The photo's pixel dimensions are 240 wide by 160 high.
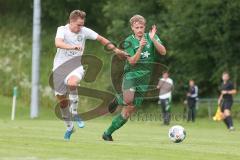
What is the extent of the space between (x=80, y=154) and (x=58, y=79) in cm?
445

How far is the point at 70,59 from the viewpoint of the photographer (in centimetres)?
1573

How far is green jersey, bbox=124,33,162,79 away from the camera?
1519cm

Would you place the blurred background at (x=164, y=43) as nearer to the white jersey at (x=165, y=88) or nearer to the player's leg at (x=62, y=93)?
the white jersey at (x=165, y=88)

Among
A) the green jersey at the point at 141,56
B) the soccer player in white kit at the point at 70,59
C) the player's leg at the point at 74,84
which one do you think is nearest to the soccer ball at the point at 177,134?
the green jersey at the point at 141,56

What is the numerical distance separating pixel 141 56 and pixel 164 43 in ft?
92.3

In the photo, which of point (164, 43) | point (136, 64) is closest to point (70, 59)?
point (136, 64)

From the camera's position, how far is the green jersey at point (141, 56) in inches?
598

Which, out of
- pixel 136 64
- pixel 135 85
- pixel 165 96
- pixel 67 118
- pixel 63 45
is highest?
pixel 165 96

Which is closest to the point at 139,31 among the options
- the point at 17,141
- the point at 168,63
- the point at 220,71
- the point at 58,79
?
the point at 58,79

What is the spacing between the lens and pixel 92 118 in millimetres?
35375

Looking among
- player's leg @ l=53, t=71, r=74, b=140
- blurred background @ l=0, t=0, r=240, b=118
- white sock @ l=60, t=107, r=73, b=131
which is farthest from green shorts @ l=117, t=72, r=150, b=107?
blurred background @ l=0, t=0, r=240, b=118

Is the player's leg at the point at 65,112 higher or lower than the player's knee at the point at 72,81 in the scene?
lower

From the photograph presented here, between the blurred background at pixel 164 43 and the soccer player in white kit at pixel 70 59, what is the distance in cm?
2314

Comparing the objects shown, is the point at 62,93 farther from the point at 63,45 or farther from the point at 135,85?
the point at 135,85
